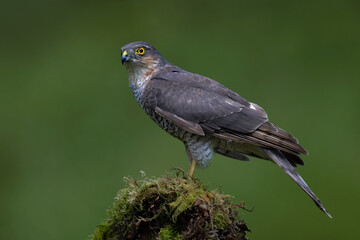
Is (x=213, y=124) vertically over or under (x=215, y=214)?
over

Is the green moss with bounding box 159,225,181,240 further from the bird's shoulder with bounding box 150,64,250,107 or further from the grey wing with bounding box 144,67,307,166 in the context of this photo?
the bird's shoulder with bounding box 150,64,250,107

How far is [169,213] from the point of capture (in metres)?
2.34

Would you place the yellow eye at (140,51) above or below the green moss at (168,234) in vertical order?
above

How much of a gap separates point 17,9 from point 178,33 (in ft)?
5.48

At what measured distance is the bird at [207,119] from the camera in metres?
3.15

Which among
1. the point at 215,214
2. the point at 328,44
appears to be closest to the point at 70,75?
the point at 328,44

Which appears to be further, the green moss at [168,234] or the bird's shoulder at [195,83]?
the bird's shoulder at [195,83]

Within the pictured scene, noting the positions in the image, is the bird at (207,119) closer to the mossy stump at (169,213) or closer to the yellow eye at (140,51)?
the yellow eye at (140,51)

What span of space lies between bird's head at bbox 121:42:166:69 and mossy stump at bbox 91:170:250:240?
126 centimetres

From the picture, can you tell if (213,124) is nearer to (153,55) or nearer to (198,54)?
(153,55)

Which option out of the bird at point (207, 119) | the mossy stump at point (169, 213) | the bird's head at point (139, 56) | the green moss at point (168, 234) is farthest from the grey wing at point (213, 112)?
the green moss at point (168, 234)

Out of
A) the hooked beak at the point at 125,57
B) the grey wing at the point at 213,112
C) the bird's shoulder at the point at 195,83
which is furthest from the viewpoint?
the hooked beak at the point at 125,57

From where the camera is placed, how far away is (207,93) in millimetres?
3406

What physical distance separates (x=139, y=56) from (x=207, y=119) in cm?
70
